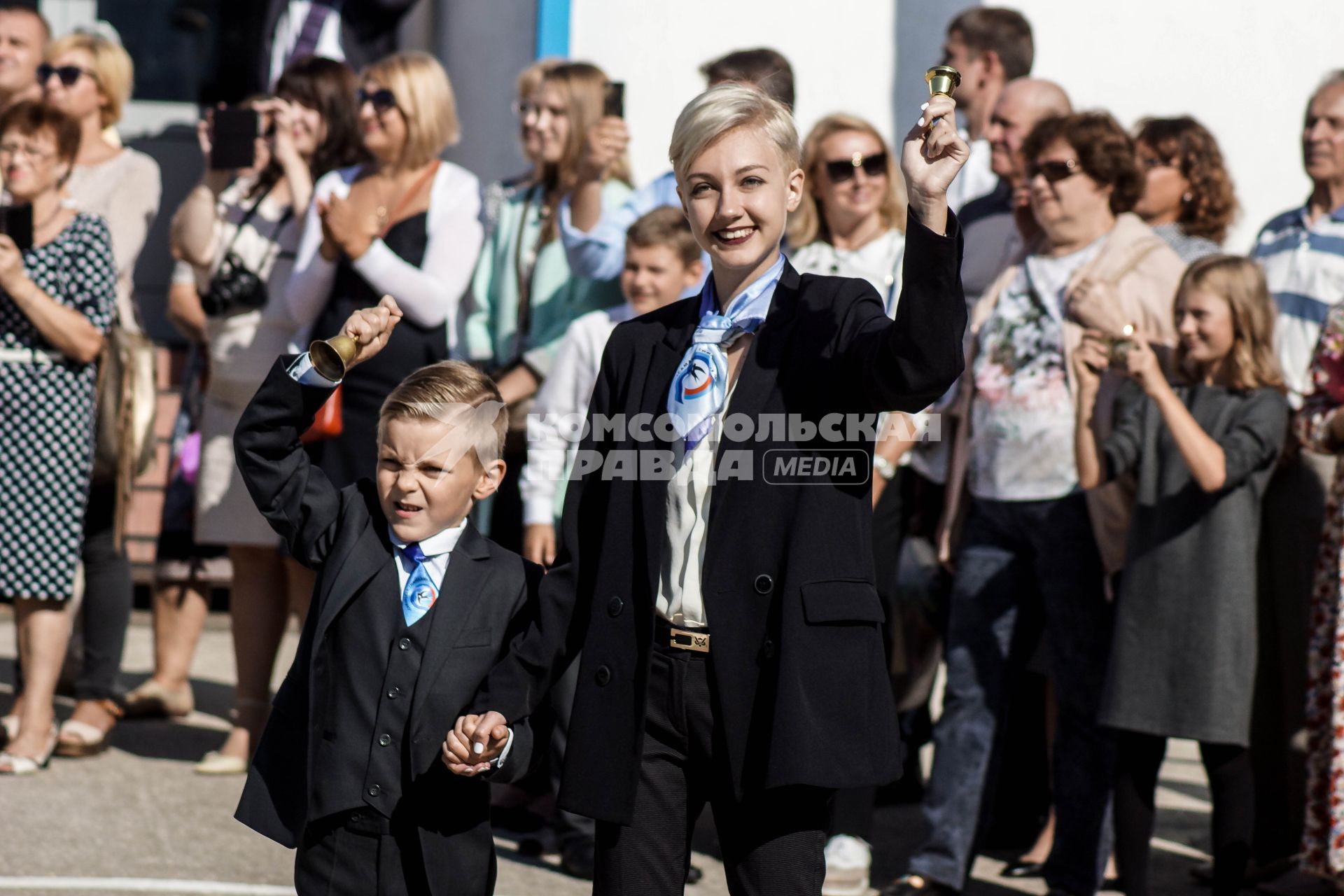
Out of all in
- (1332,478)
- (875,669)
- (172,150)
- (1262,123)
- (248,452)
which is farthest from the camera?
(172,150)

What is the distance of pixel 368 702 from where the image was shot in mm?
3148

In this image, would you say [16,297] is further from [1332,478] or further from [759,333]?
[1332,478]

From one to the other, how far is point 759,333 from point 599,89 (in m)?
2.92

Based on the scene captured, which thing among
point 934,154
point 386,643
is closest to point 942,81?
point 934,154

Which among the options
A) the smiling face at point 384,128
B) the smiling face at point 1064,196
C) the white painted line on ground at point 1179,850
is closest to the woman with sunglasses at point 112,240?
the smiling face at point 384,128

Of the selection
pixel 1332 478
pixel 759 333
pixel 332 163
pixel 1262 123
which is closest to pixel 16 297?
pixel 332 163

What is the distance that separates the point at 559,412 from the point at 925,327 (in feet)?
8.35

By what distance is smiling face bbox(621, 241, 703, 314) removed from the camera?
495cm

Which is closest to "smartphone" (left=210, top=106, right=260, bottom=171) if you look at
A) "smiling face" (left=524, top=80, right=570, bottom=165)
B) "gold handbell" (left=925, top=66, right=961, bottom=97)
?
"smiling face" (left=524, top=80, right=570, bottom=165)

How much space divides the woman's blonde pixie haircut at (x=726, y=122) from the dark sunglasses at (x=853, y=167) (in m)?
2.12

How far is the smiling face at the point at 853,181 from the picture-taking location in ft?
16.8

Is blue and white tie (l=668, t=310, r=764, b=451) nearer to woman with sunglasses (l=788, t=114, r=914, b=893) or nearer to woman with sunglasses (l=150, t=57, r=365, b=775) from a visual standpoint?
woman with sunglasses (l=788, t=114, r=914, b=893)

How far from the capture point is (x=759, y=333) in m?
2.98

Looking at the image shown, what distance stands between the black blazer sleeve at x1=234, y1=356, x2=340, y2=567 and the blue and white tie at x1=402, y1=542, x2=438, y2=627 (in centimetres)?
17
